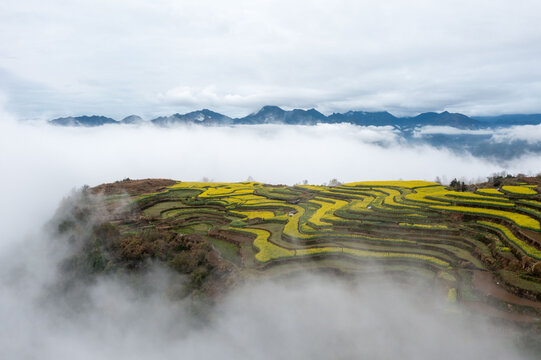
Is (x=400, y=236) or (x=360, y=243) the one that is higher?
(x=400, y=236)

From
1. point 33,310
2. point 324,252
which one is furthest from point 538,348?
point 33,310

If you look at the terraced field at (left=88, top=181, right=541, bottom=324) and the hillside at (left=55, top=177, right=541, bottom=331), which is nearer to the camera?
the terraced field at (left=88, top=181, right=541, bottom=324)

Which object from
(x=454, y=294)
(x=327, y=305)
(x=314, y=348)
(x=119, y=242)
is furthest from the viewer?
(x=119, y=242)

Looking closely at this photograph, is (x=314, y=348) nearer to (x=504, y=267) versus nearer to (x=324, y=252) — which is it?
(x=324, y=252)

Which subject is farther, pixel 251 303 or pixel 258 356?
pixel 251 303
